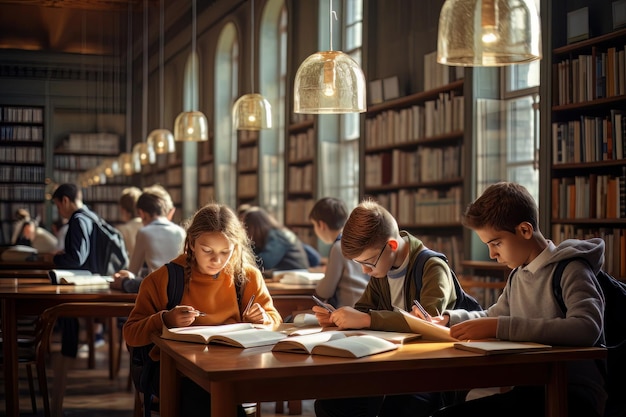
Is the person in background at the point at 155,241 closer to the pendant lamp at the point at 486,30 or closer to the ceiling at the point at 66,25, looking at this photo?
the pendant lamp at the point at 486,30

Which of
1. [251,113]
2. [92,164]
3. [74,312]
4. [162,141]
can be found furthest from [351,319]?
[92,164]

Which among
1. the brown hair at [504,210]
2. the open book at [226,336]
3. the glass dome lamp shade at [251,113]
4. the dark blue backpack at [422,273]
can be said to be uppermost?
the glass dome lamp shade at [251,113]

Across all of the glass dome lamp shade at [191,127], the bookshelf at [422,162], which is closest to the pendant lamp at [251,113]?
the glass dome lamp shade at [191,127]

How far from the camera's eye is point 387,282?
3146mm

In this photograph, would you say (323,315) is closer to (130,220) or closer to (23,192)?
(130,220)

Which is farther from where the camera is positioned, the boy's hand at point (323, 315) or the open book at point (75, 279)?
the open book at point (75, 279)

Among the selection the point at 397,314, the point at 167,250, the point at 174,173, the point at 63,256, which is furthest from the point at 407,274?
the point at 174,173

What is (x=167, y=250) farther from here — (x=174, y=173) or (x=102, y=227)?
(x=174, y=173)

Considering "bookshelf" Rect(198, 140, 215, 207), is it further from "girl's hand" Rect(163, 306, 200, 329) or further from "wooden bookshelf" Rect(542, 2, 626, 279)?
"girl's hand" Rect(163, 306, 200, 329)

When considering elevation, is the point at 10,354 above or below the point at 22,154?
below

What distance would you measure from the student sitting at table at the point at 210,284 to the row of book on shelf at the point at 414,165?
372 cm

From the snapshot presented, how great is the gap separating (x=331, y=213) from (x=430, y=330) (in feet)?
7.79

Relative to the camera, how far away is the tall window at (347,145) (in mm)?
8883

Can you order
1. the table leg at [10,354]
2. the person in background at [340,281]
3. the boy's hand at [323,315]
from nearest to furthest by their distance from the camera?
1. the boy's hand at [323,315]
2. the table leg at [10,354]
3. the person in background at [340,281]
